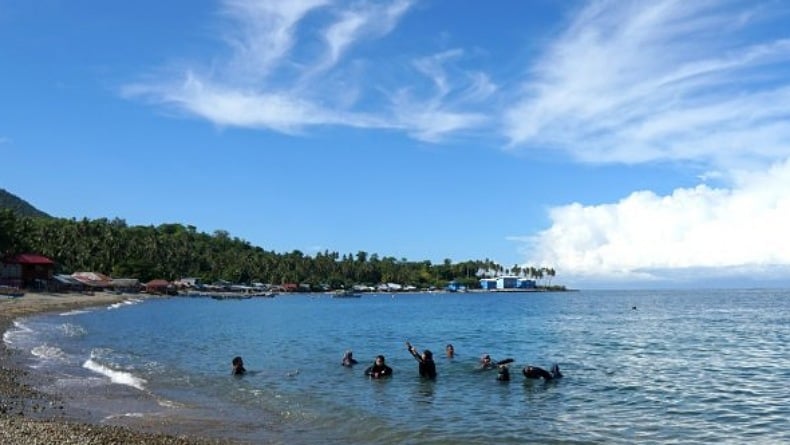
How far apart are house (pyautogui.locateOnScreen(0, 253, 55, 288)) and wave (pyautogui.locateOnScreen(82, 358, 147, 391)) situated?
100m

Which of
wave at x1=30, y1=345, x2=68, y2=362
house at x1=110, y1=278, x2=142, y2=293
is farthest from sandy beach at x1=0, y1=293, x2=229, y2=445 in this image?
house at x1=110, y1=278, x2=142, y2=293

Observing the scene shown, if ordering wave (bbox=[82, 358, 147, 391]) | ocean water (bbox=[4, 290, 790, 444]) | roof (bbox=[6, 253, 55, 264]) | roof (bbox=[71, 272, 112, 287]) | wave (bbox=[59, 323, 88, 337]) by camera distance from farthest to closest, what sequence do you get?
roof (bbox=[71, 272, 112, 287])
roof (bbox=[6, 253, 55, 264])
wave (bbox=[59, 323, 88, 337])
wave (bbox=[82, 358, 147, 391])
ocean water (bbox=[4, 290, 790, 444])

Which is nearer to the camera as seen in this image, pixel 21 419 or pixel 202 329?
pixel 21 419

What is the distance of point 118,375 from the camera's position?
30.0 metres

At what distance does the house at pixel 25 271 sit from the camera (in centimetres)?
12294

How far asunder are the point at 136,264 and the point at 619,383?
18007 cm

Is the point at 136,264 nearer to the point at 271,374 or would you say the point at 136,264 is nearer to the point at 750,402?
the point at 271,374

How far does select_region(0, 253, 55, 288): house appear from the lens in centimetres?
12294

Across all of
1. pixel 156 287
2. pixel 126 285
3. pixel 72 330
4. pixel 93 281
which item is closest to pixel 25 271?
pixel 93 281

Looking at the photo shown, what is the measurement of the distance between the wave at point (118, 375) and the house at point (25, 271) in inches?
3948

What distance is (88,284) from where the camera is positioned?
496ft

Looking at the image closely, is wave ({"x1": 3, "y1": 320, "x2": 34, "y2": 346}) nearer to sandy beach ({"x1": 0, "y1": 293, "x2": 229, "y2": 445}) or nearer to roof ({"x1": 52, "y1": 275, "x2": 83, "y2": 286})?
sandy beach ({"x1": 0, "y1": 293, "x2": 229, "y2": 445})

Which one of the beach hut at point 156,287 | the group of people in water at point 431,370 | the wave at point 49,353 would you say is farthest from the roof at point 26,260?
the group of people in water at point 431,370

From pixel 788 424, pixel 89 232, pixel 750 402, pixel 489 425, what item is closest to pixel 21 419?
pixel 489 425
